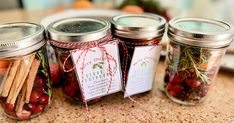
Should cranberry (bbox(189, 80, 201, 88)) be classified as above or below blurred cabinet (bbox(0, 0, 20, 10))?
above

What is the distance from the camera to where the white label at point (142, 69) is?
18.7 inches

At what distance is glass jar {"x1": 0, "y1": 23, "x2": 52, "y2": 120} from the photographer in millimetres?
400

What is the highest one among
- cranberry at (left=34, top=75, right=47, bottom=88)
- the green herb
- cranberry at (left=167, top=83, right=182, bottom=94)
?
the green herb

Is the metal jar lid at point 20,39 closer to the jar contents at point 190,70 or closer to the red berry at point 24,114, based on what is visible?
the red berry at point 24,114

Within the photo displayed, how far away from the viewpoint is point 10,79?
1.37ft

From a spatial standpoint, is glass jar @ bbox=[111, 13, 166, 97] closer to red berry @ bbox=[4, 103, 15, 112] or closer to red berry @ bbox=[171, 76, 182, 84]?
red berry @ bbox=[171, 76, 182, 84]

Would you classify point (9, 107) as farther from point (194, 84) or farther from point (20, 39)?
point (194, 84)

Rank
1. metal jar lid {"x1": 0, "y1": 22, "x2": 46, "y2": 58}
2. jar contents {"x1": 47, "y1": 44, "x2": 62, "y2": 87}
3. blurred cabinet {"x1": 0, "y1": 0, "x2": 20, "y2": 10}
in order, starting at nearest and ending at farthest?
metal jar lid {"x1": 0, "y1": 22, "x2": 46, "y2": 58} → jar contents {"x1": 47, "y1": 44, "x2": 62, "y2": 87} → blurred cabinet {"x1": 0, "y1": 0, "x2": 20, "y2": 10}

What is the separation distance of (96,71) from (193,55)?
0.58 ft

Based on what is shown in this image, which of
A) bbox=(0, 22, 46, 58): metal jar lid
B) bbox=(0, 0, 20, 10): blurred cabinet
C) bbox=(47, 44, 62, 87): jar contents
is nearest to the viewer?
bbox=(0, 22, 46, 58): metal jar lid

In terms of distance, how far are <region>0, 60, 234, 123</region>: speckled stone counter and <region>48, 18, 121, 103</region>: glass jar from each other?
0.03m

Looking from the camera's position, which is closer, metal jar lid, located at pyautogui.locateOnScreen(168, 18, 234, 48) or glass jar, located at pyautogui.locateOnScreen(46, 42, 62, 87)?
metal jar lid, located at pyautogui.locateOnScreen(168, 18, 234, 48)

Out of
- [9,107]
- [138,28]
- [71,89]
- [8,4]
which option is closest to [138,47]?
[138,28]

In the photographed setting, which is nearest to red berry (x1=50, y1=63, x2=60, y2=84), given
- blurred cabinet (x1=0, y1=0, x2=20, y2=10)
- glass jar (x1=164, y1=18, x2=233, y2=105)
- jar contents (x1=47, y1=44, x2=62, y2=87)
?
jar contents (x1=47, y1=44, x2=62, y2=87)
